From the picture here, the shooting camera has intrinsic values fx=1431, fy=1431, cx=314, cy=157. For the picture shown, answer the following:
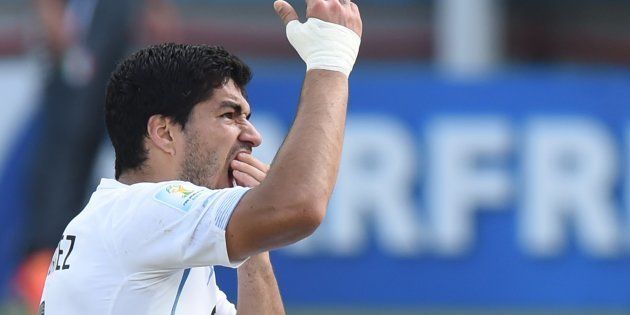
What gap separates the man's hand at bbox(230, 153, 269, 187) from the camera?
13.5 feet

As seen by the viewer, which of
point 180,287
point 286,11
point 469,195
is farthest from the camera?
point 469,195

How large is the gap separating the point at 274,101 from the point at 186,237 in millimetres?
8826

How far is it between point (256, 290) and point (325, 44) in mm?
1057

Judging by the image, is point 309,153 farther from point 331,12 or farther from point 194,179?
point 194,179

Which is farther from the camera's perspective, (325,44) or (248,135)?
(248,135)

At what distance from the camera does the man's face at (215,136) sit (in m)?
4.04

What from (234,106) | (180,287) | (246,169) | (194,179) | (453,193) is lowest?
(180,287)

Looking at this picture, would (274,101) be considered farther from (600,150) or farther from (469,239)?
(600,150)

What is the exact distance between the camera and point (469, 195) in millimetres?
12594

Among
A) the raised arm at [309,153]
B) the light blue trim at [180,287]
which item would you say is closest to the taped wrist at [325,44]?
the raised arm at [309,153]

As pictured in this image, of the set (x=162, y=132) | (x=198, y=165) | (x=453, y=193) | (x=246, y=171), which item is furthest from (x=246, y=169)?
(x=453, y=193)

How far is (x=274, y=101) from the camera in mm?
12508

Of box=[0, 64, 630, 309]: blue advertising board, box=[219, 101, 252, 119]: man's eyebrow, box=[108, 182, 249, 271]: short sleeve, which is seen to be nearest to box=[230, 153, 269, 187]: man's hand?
box=[219, 101, 252, 119]: man's eyebrow

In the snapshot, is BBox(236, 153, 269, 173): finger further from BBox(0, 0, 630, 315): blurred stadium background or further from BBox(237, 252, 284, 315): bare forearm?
BBox(0, 0, 630, 315): blurred stadium background
